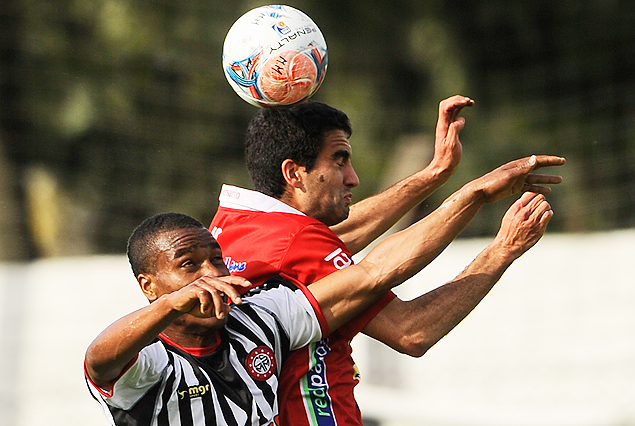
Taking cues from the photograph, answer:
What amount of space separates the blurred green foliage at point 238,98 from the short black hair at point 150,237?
30.8 ft

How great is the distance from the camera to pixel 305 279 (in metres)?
4.10

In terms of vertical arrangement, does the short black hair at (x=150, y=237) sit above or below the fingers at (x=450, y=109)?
below

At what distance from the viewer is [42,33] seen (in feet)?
45.5

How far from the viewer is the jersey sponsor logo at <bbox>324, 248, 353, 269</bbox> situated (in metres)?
4.14

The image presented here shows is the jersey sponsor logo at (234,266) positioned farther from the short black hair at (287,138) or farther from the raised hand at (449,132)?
the raised hand at (449,132)

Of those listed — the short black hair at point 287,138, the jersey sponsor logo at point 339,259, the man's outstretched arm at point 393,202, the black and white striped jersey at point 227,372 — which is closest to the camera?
the black and white striped jersey at point 227,372

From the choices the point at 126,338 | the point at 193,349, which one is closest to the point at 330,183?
the point at 193,349

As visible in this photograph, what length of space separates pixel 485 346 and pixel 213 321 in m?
5.05

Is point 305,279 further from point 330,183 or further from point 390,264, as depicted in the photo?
point 330,183

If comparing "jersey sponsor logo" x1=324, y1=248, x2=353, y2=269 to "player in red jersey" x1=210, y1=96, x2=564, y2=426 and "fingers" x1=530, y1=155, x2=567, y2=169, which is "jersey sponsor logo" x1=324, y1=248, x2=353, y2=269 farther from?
"fingers" x1=530, y1=155, x2=567, y2=169

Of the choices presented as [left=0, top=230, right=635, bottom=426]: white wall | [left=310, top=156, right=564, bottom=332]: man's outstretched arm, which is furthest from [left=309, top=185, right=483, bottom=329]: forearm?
[left=0, top=230, right=635, bottom=426]: white wall

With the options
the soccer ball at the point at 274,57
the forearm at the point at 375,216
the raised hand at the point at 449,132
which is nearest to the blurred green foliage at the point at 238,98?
the forearm at the point at 375,216

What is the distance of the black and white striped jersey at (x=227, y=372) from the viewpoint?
11.4 ft

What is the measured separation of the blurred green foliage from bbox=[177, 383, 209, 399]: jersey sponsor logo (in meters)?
9.62
